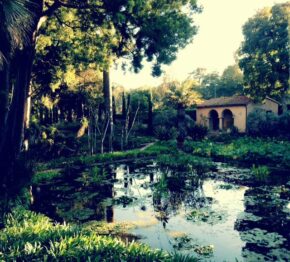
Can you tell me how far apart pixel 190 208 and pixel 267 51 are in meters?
29.0

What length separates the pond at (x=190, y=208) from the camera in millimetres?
7684

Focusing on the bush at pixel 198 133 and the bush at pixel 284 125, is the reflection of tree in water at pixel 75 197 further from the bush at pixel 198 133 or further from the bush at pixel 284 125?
the bush at pixel 284 125

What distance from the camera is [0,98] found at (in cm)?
1505

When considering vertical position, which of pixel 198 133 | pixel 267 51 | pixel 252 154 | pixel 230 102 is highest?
pixel 267 51

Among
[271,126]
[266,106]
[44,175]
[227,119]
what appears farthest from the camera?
[227,119]

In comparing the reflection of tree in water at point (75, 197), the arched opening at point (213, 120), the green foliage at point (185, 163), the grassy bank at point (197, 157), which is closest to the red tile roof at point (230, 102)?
the arched opening at point (213, 120)

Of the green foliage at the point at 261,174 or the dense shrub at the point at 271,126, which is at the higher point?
the dense shrub at the point at 271,126

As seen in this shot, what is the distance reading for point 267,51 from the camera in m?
34.9

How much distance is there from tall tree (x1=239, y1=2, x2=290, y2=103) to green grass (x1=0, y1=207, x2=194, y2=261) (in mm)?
31798

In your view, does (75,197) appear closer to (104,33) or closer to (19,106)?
(19,106)

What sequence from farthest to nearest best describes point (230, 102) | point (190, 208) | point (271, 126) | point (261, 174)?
point (230, 102) → point (271, 126) → point (261, 174) → point (190, 208)

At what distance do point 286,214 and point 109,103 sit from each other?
18879 mm

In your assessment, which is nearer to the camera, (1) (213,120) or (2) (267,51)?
(2) (267,51)

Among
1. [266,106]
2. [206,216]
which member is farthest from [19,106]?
[266,106]
